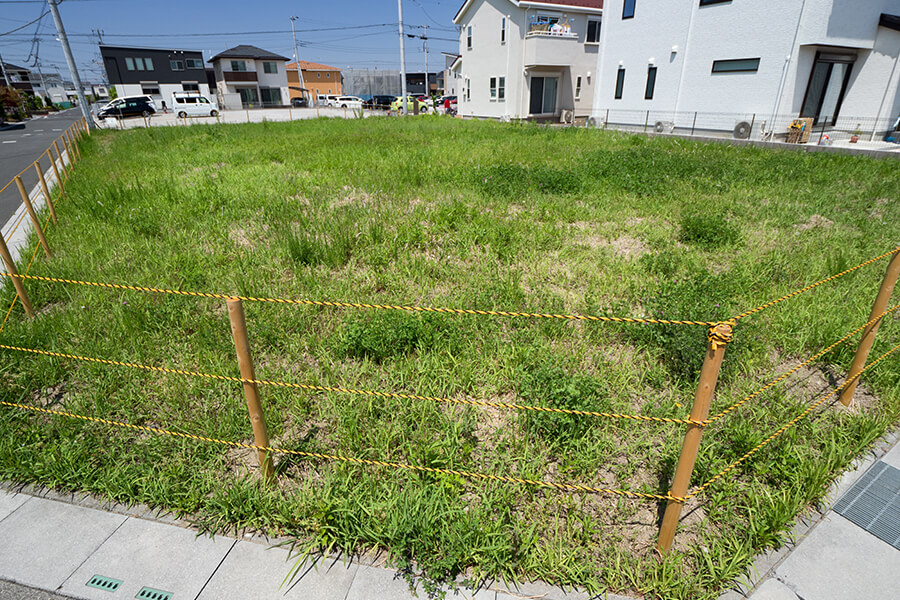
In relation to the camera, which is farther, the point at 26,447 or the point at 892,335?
the point at 892,335

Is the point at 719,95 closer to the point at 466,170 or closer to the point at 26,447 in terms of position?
the point at 466,170

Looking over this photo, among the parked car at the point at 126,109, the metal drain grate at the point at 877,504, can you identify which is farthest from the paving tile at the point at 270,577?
the parked car at the point at 126,109

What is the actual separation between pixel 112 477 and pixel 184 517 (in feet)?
1.86

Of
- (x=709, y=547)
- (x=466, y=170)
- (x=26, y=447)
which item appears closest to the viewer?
(x=709, y=547)

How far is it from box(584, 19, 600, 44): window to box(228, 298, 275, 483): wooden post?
98.3 feet

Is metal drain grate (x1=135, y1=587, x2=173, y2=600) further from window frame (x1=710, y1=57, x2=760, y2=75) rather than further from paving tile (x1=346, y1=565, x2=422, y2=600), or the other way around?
window frame (x1=710, y1=57, x2=760, y2=75)

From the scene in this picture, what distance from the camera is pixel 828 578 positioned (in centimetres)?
223

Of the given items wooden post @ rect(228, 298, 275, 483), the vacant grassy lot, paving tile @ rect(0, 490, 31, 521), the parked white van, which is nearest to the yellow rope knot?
the vacant grassy lot

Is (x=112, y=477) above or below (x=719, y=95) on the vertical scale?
below

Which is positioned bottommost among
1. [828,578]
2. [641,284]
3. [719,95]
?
[828,578]

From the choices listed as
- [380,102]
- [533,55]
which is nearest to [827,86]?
[533,55]

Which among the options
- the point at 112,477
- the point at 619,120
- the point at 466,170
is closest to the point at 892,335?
the point at 112,477

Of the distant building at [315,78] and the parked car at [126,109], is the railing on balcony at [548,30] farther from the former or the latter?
the distant building at [315,78]

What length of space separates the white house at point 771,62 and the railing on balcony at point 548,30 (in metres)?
5.84
